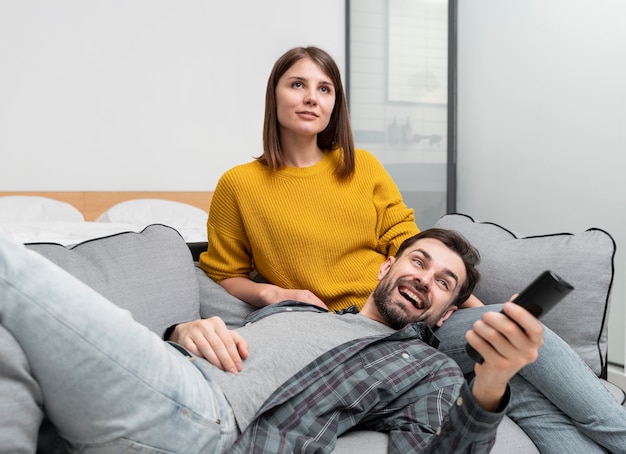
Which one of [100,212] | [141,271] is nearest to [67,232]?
[100,212]

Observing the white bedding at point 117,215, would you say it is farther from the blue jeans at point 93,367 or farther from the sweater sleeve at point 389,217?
the blue jeans at point 93,367

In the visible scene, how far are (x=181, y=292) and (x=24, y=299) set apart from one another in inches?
29.5

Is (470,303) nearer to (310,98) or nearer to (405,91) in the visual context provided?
(310,98)

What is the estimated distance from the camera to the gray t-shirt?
1.11 meters

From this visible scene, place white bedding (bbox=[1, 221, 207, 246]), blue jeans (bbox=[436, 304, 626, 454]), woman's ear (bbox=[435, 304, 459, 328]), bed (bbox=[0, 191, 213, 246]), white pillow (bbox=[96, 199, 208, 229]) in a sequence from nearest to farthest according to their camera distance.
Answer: blue jeans (bbox=[436, 304, 626, 454]) < woman's ear (bbox=[435, 304, 459, 328]) < white bedding (bbox=[1, 221, 207, 246]) < bed (bbox=[0, 191, 213, 246]) < white pillow (bbox=[96, 199, 208, 229])

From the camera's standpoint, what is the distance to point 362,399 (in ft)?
3.80

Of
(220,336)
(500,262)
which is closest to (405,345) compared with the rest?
(220,336)

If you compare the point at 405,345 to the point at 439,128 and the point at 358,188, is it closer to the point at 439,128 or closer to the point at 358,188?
the point at 358,188

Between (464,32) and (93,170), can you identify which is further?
(93,170)

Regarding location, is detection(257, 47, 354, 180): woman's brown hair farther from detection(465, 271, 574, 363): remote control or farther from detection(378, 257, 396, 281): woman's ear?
detection(465, 271, 574, 363): remote control

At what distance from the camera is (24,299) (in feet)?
2.83

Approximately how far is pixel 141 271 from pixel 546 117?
7.10 ft

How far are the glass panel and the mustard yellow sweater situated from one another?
1933mm

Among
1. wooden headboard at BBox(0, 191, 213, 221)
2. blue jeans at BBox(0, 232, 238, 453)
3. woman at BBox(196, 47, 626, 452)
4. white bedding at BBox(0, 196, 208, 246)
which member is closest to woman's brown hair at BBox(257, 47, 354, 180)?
woman at BBox(196, 47, 626, 452)
